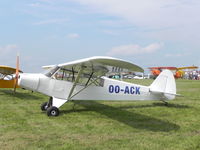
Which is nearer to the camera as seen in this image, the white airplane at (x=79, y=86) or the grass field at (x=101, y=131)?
the grass field at (x=101, y=131)

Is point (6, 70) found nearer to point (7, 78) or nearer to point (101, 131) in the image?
point (7, 78)

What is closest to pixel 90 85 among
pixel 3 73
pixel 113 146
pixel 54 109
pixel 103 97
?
pixel 103 97

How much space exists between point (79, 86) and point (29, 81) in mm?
1789

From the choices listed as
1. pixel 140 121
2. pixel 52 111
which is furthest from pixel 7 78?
pixel 140 121

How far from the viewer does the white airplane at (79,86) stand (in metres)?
8.11

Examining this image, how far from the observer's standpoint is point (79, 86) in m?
8.77

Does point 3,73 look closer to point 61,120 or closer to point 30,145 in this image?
point 61,120

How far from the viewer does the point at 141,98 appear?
9.73m

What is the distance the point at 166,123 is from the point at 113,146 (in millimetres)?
2740

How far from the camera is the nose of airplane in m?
8.07

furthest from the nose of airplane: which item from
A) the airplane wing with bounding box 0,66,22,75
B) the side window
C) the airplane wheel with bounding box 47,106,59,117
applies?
the airplane wing with bounding box 0,66,22,75

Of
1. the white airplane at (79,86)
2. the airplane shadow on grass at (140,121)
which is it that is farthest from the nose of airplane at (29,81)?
the airplane shadow on grass at (140,121)

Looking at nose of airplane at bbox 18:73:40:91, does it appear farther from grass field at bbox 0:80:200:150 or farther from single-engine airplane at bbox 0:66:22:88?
single-engine airplane at bbox 0:66:22:88

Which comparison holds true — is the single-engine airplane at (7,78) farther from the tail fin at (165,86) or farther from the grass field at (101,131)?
the tail fin at (165,86)
